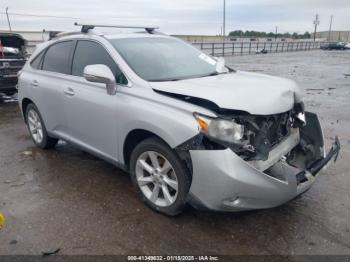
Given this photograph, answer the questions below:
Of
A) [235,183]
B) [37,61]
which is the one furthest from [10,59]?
[235,183]

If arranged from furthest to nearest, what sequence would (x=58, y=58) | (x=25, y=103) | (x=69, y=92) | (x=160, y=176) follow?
(x=25, y=103) → (x=58, y=58) → (x=69, y=92) → (x=160, y=176)

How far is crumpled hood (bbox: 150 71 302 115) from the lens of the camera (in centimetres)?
297

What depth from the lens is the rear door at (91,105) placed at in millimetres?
3755

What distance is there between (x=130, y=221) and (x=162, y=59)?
1.83 meters

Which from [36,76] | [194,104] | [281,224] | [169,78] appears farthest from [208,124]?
[36,76]

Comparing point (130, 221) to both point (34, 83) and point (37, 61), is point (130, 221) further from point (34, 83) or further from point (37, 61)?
point (37, 61)

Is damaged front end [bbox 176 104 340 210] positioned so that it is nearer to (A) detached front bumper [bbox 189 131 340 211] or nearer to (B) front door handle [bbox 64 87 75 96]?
(A) detached front bumper [bbox 189 131 340 211]

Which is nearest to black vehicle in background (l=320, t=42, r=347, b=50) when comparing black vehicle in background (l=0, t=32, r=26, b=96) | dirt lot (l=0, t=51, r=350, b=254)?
black vehicle in background (l=0, t=32, r=26, b=96)

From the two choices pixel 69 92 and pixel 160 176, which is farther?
pixel 69 92

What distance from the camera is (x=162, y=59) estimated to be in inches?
157

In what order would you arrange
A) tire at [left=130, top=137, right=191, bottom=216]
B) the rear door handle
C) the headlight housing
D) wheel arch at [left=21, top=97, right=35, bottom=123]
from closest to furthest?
the headlight housing
tire at [left=130, top=137, right=191, bottom=216]
the rear door handle
wheel arch at [left=21, top=97, right=35, bottom=123]

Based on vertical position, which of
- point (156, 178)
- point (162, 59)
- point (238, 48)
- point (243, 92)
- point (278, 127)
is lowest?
point (238, 48)

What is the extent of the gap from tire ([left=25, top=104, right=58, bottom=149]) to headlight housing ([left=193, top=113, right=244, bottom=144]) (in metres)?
3.10

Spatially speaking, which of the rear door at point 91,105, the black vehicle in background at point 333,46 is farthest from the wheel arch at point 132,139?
the black vehicle in background at point 333,46
